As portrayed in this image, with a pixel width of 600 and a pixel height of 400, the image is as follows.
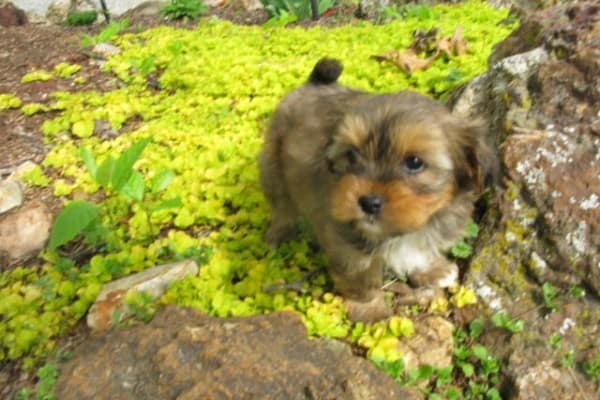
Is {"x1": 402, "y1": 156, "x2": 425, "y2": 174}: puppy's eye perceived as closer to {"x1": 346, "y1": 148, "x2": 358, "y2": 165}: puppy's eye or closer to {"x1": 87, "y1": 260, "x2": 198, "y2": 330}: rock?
{"x1": 346, "y1": 148, "x2": 358, "y2": 165}: puppy's eye

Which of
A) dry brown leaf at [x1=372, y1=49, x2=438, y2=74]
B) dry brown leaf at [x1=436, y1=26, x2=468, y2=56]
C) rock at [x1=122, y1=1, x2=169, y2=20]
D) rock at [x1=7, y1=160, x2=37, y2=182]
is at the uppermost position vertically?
dry brown leaf at [x1=436, y1=26, x2=468, y2=56]

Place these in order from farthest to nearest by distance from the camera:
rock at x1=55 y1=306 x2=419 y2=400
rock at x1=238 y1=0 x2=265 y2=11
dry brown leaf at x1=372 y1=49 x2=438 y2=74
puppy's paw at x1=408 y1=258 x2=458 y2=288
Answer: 1. rock at x1=238 y1=0 x2=265 y2=11
2. dry brown leaf at x1=372 y1=49 x2=438 y2=74
3. puppy's paw at x1=408 y1=258 x2=458 y2=288
4. rock at x1=55 y1=306 x2=419 y2=400

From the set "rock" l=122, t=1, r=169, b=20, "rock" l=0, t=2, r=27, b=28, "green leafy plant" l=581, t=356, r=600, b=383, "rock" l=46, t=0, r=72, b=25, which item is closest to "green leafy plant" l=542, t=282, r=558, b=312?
"green leafy plant" l=581, t=356, r=600, b=383

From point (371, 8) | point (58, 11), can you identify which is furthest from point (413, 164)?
point (58, 11)

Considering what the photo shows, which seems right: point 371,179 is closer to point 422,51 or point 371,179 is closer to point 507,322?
point 507,322

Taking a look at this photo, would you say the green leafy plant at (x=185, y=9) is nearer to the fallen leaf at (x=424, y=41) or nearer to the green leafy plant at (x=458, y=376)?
the fallen leaf at (x=424, y=41)

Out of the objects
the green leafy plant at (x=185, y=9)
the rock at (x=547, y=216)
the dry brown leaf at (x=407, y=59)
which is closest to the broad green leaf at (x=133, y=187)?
the rock at (x=547, y=216)

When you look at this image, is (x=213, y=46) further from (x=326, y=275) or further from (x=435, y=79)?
(x=326, y=275)
